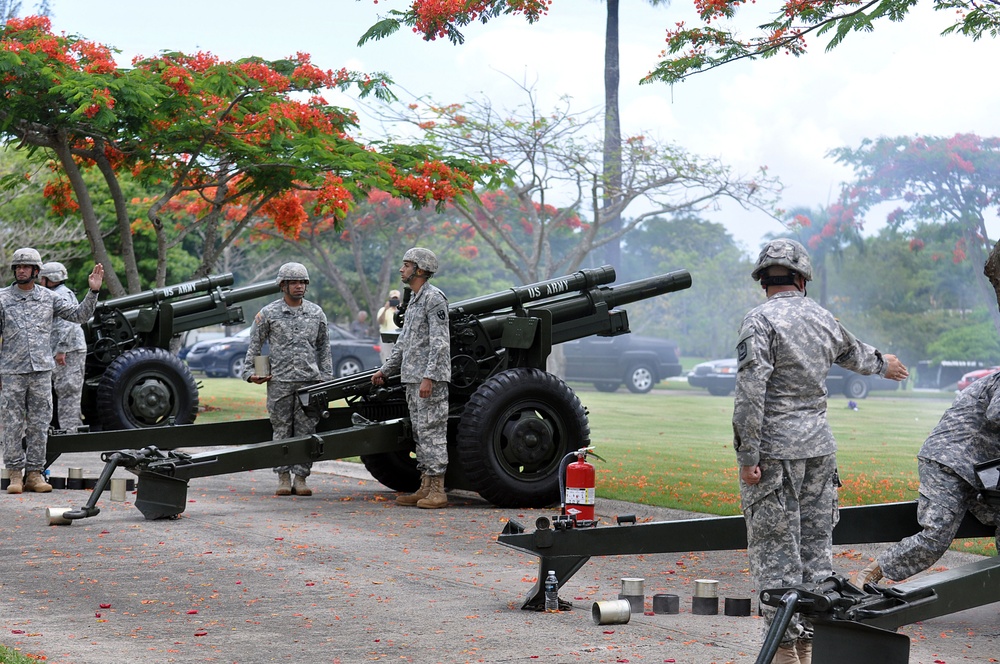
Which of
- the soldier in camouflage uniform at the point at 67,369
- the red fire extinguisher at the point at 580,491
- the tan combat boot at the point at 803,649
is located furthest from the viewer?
the soldier in camouflage uniform at the point at 67,369

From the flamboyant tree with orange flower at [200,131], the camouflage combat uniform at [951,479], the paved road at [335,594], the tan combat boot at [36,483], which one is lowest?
the paved road at [335,594]

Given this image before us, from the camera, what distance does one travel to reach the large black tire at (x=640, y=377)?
29.0m

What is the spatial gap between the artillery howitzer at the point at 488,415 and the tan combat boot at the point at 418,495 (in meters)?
0.31

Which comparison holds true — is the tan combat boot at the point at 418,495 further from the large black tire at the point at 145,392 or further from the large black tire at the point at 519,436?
the large black tire at the point at 145,392

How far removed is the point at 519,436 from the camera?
10.0 metres

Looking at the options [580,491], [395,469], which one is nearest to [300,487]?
[395,469]

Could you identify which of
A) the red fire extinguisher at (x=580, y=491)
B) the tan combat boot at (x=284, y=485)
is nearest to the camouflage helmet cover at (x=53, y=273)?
the tan combat boot at (x=284, y=485)

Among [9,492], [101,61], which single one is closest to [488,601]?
[9,492]

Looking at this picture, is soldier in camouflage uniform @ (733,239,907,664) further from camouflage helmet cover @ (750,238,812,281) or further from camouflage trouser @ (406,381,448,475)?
camouflage trouser @ (406,381,448,475)

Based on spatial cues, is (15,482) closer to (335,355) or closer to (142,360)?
(142,360)

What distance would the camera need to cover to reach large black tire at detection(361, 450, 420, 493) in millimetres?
11172

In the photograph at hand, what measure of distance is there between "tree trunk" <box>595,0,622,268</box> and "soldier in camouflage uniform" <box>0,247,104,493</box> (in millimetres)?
17642

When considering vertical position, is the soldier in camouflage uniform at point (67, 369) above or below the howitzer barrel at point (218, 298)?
below

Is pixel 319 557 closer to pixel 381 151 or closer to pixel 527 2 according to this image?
pixel 527 2
